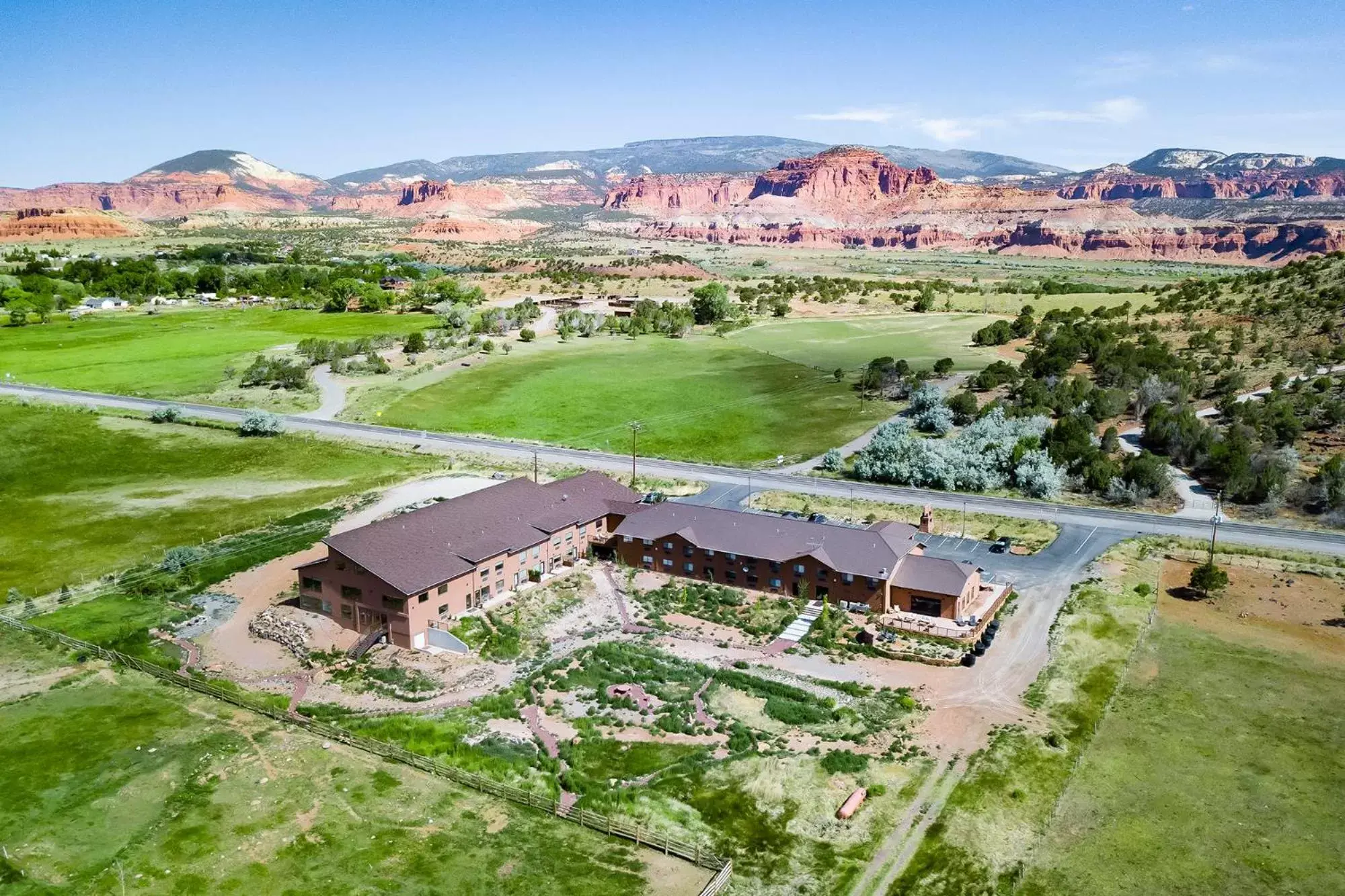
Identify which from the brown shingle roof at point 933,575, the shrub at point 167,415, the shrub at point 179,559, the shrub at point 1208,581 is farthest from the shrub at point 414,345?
the shrub at point 1208,581

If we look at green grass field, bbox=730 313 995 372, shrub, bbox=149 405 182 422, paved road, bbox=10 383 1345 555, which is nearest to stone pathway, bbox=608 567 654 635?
paved road, bbox=10 383 1345 555

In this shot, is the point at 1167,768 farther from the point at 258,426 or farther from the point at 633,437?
the point at 258,426

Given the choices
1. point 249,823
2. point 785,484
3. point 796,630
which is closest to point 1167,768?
point 796,630

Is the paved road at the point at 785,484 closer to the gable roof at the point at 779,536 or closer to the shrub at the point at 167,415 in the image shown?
the shrub at the point at 167,415

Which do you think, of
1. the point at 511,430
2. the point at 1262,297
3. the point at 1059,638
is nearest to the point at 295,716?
the point at 1059,638

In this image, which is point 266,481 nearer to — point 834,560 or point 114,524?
point 114,524

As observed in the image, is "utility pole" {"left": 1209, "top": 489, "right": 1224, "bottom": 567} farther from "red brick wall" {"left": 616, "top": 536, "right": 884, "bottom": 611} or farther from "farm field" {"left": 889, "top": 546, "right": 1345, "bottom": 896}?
"red brick wall" {"left": 616, "top": 536, "right": 884, "bottom": 611}
